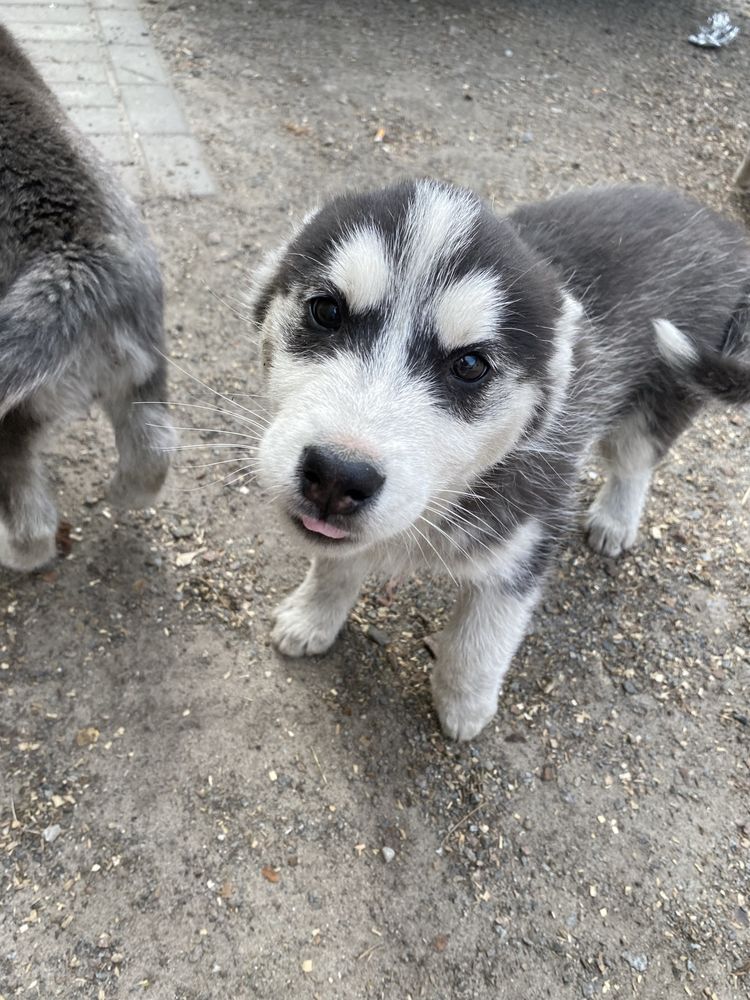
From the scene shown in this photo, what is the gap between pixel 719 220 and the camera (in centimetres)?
333

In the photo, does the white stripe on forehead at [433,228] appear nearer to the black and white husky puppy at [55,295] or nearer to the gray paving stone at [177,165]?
the black and white husky puppy at [55,295]

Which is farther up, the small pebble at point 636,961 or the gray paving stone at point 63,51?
the gray paving stone at point 63,51

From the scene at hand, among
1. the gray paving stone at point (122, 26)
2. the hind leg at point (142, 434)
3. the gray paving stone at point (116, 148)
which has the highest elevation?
the hind leg at point (142, 434)

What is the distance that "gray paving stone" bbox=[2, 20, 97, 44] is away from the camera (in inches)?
222

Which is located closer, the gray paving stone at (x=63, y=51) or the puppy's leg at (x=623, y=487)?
the puppy's leg at (x=623, y=487)

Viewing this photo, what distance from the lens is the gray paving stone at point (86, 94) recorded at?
5.17 metres

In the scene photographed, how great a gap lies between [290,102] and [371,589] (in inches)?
160

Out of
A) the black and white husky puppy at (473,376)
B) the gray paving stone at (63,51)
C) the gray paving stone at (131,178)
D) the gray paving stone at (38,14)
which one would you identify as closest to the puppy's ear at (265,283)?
the black and white husky puppy at (473,376)

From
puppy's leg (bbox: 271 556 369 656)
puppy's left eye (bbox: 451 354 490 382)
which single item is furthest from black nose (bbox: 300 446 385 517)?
puppy's leg (bbox: 271 556 369 656)

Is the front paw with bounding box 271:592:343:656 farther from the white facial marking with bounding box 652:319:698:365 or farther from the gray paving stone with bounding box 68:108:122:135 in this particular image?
the gray paving stone with bounding box 68:108:122:135

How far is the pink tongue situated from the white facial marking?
1.44 meters

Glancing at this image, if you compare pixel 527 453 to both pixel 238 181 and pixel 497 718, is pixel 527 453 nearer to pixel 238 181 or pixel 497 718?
pixel 497 718

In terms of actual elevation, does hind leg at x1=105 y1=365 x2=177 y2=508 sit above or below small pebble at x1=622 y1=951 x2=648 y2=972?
above

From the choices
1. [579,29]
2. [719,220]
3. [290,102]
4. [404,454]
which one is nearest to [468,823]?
[404,454]
